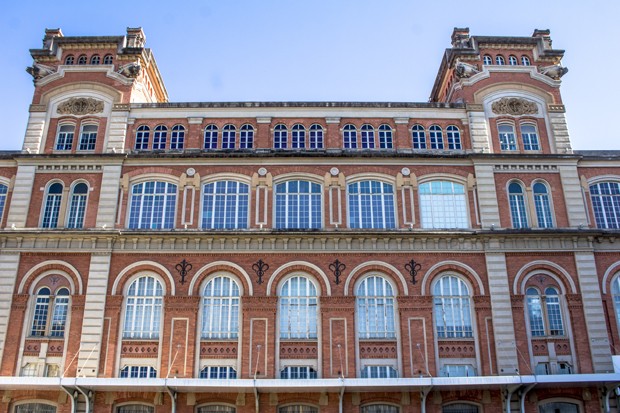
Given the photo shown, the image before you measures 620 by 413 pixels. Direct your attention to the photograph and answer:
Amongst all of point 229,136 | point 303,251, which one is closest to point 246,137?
point 229,136

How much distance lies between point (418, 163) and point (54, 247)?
1973 centimetres

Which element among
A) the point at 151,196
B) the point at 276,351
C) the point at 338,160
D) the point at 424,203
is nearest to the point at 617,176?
the point at 424,203

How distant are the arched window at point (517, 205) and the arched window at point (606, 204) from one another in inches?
158

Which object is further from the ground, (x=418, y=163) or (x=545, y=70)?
(x=545, y=70)

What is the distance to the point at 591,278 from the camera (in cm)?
3077

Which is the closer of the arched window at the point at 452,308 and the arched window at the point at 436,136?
the arched window at the point at 452,308

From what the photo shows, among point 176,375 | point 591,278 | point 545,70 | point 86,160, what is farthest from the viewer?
point 545,70

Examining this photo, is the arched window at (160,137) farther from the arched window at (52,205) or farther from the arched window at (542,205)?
the arched window at (542,205)

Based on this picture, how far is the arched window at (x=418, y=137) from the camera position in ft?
112

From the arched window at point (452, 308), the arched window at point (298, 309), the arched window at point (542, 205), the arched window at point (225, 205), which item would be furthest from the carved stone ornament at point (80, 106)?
the arched window at point (542, 205)

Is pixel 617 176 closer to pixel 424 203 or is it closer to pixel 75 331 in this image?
pixel 424 203

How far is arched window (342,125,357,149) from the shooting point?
1345 inches

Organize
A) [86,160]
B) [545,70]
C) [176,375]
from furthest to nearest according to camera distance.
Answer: [545,70], [86,160], [176,375]

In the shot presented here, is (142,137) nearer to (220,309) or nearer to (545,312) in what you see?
(220,309)
